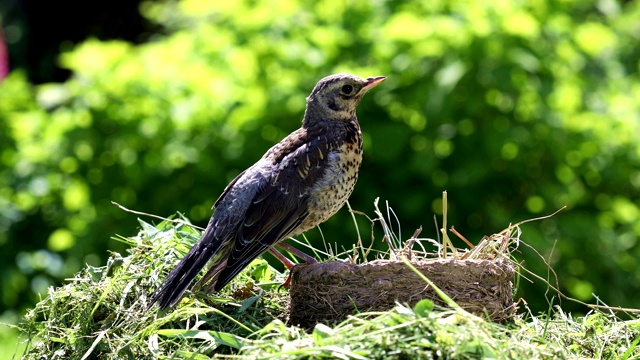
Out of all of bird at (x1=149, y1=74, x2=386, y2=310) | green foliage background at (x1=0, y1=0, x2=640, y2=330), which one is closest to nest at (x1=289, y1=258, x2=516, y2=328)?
bird at (x1=149, y1=74, x2=386, y2=310)

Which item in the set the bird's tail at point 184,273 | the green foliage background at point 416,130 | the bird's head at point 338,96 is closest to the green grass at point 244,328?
the bird's tail at point 184,273

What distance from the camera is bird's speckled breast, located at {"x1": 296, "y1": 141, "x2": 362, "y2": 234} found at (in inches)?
146

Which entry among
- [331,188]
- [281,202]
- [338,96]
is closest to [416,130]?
[338,96]

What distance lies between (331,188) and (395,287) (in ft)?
2.47

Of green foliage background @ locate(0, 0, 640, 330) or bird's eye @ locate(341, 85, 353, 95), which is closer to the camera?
bird's eye @ locate(341, 85, 353, 95)

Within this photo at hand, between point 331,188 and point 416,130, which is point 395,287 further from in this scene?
point 416,130

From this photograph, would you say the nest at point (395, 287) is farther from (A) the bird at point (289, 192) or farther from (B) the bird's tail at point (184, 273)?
(B) the bird's tail at point (184, 273)

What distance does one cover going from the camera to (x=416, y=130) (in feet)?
20.1

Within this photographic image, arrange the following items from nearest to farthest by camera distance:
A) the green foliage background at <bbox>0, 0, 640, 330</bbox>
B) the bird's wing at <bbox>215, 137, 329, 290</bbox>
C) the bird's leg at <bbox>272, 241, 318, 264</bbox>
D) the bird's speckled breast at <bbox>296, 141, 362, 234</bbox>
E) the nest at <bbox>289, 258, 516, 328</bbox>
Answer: the nest at <bbox>289, 258, 516, 328</bbox> < the bird's leg at <bbox>272, 241, 318, 264</bbox> < the bird's wing at <bbox>215, 137, 329, 290</bbox> < the bird's speckled breast at <bbox>296, 141, 362, 234</bbox> < the green foliage background at <bbox>0, 0, 640, 330</bbox>

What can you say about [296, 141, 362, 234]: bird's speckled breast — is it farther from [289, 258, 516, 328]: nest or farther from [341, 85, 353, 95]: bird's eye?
[289, 258, 516, 328]: nest

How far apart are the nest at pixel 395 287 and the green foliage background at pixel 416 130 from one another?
2.54m

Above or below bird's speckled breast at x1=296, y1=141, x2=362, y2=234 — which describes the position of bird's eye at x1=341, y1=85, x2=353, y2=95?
above

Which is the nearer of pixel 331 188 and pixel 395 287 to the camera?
pixel 395 287

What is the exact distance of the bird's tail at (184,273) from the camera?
310 centimetres
